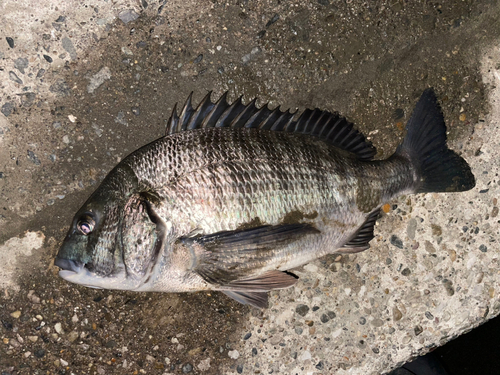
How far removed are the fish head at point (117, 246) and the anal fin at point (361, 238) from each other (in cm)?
121

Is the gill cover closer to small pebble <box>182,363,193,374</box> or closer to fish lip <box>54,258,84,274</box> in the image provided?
fish lip <box>54,258,84,274</box>

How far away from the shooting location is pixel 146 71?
2.56 metres

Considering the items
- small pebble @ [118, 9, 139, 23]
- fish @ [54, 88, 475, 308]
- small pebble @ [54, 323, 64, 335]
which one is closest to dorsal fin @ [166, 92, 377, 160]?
fish @ [54, 88, 475, 308]

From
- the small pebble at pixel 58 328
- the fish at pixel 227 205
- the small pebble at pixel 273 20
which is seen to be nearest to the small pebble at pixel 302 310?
the fish at pixel 227 205

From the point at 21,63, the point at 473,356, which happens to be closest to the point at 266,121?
the point at 21,63

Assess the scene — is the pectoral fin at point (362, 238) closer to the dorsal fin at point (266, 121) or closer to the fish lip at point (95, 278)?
the dorsal fin at point (266, 121)

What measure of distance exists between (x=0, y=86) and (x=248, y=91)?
1.65 meters

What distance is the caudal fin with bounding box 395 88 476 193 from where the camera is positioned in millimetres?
2529

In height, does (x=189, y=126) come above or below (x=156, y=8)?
below

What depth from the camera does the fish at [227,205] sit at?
201cm

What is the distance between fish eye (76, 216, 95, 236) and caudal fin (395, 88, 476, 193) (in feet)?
6.52

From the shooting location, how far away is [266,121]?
2.29 metres

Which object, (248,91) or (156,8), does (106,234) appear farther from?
(156,8)

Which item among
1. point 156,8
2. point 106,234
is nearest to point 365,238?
point 106,234
